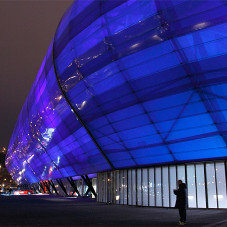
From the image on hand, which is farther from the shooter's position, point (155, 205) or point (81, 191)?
point (81, 191)

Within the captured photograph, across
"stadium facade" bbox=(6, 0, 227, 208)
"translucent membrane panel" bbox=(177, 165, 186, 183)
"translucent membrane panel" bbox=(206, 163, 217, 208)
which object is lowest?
"translucent membrane panel" bbox=(206, 163, 217, 208)

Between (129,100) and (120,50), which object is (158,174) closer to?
(129,100)

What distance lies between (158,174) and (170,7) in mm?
12257

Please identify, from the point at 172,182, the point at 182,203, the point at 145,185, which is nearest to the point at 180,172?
the point at 172,182

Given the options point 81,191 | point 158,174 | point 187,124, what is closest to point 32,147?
point 81,191

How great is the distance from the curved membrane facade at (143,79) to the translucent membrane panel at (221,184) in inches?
32.4

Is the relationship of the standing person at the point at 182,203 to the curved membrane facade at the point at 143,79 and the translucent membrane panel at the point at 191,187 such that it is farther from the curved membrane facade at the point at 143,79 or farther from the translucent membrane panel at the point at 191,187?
the translucent membrane panel at the point at 191,187

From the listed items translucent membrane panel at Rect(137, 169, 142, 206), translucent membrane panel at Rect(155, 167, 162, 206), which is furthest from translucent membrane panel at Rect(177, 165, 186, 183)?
translucent membrane panel at Rect(137, 169, 142, 206)

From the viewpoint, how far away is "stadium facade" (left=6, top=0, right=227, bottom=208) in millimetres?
16078

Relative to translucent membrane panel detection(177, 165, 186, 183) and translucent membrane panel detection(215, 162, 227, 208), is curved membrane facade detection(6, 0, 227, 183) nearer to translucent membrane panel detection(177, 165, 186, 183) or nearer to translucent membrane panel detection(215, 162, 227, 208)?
translucent membrane panel detection(177, 165, 186, 183)

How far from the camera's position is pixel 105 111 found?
21734 mm

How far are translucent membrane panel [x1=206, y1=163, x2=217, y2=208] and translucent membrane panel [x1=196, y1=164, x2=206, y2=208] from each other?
35cm

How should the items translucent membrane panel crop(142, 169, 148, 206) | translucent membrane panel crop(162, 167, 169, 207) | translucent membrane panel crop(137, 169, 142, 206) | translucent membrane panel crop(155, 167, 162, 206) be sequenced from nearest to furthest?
1. translucent membrane panel crop(162, 167, 169, 207)
2. translucent membrane panel crop(155, 167, 162, 206)
3. translucent membrane panel crop(142, 169, 148, 206)
4. translucent membrane panel crop(137, 169, 142, 206)

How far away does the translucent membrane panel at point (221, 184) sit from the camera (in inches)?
699
